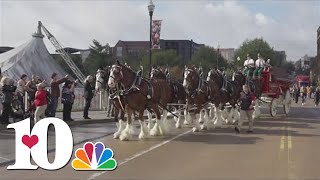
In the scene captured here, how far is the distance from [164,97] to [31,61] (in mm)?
36388

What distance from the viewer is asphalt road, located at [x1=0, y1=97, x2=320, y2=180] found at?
1009 centimetres

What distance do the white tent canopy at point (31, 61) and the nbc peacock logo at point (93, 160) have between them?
126ft

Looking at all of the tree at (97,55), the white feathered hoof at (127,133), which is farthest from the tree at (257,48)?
the white feathered hoof at (127,133)

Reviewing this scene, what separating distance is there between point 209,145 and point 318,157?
3.21m

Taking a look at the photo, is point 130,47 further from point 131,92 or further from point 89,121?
point 131,92

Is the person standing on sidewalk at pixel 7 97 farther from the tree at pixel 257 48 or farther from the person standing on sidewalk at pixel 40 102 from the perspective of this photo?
the tree at pixel 257 48

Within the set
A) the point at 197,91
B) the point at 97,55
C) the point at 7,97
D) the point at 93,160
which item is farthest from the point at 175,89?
the point at 97,55

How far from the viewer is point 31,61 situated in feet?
171

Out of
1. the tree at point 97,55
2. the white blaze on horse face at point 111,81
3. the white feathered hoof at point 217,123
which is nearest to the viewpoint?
the white blaze on horse face at point 111,81

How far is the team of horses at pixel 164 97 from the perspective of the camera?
52.1ft

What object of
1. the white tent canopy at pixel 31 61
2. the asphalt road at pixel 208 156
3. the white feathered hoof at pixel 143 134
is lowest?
the asphalt road at pixel 208 156

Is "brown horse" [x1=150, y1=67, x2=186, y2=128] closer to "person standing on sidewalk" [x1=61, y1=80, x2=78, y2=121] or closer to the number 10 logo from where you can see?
"person standing on sidewalk" [x1=61, y1=80, x2=78, y2=121]

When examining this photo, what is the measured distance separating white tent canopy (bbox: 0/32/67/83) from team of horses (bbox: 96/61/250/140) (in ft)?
98.6

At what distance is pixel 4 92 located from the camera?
1800cm
